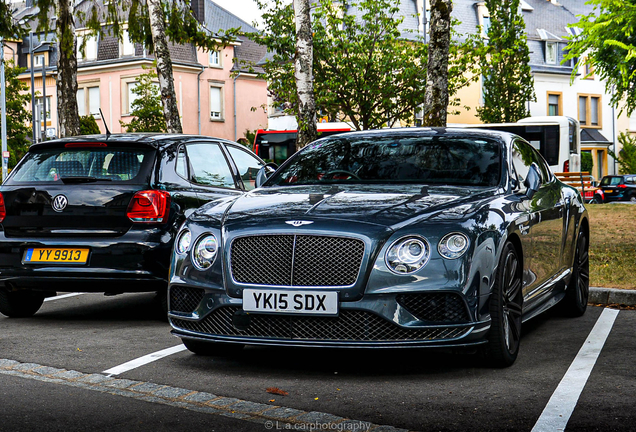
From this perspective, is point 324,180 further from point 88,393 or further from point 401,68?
point 401,68

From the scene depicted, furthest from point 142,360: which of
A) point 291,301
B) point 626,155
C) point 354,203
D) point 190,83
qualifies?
point 626,155

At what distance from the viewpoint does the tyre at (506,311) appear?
5766 mm

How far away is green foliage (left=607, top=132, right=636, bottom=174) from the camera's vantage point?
5816 centimetres

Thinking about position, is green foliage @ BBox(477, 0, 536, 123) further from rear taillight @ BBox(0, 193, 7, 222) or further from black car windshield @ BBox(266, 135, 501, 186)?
black car windshield @ BBox(266, 135, 501, 186)

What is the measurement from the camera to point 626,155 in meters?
59.3

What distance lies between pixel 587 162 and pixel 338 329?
54709mm

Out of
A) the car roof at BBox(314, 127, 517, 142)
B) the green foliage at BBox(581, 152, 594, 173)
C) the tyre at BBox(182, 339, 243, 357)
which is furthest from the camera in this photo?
the green foliage at BBox(581, 152, 594, 173)

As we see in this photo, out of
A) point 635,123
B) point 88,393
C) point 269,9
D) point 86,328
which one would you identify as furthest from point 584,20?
point 635,123

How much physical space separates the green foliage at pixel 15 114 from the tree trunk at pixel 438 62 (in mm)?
39625


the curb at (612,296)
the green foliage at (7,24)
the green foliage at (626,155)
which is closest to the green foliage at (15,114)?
the green foliage at (7,24)

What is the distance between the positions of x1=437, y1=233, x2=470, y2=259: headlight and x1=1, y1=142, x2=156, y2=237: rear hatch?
10.9ft

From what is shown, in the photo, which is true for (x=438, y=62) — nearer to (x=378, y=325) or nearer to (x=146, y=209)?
(x=146, y=209)

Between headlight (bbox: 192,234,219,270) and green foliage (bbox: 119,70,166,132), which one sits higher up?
green foliage (bbox: 119,70,166,132)

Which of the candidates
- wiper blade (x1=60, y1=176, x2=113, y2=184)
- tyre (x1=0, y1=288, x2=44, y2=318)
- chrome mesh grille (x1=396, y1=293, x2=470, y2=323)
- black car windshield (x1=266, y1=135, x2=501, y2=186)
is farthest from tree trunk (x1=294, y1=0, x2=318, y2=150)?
chrome mesh grille (x1=396, y1=293, x2=470, y2=323)
